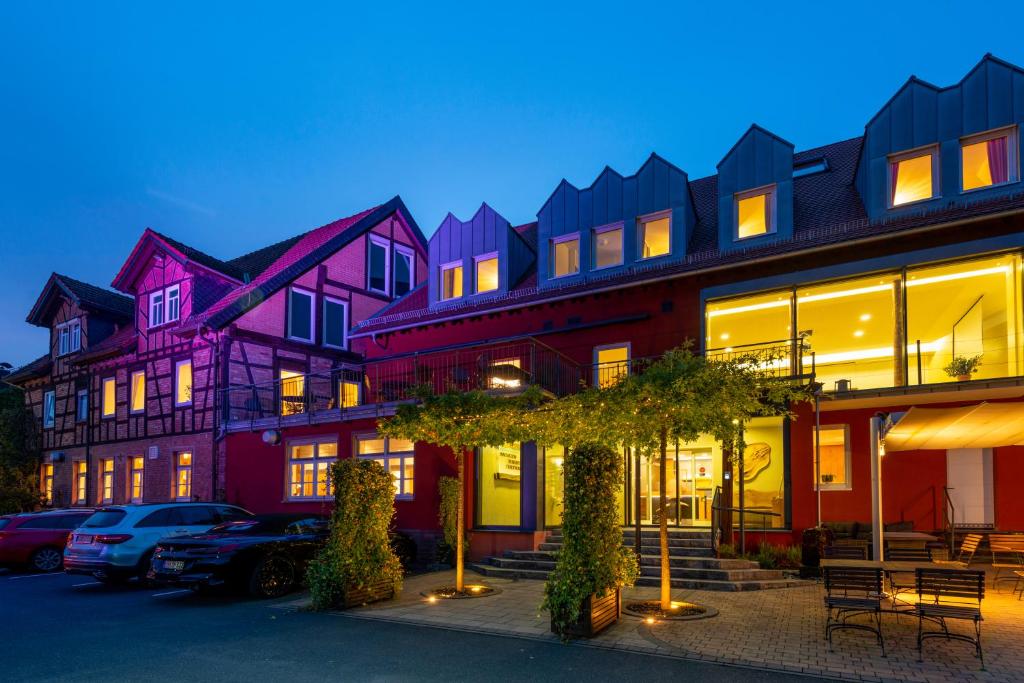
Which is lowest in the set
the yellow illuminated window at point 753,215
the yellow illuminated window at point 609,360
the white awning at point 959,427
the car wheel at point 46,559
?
the car wheel at point 46,559

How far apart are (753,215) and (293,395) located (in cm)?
1391

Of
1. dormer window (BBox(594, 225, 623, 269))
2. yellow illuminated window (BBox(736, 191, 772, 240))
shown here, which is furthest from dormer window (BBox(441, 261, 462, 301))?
yellow illuminated window (BBox(736, 191, 772, 240))

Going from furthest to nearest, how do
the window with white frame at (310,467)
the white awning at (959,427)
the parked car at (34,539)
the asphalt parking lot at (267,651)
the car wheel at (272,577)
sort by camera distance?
the window with white frame at (310,467) → the parked car at (34,539) → the car wheel at (272,577) → the white awning at (959,427) → the asphalt parking lot at (267,651)

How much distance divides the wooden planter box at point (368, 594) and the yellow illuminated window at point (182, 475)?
1367 centimetres

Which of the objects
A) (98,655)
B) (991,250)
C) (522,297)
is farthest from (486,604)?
(991,250)

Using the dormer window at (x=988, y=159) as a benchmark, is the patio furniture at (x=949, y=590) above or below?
below

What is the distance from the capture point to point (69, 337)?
2853 cm

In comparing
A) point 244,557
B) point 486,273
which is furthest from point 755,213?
point 244,557

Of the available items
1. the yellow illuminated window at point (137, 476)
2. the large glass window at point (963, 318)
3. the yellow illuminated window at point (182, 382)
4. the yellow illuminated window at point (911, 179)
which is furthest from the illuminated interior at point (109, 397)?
the yellow illuminated window at point (911, 179)

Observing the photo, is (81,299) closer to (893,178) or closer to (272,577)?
(272,577)

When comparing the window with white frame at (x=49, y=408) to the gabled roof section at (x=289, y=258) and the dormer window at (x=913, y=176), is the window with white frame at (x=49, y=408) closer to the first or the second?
the gabled roof section at (x=289, y=258)

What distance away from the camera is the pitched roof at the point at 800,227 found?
43.6 feet

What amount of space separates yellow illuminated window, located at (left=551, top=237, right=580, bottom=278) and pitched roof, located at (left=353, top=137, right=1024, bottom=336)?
2.35 feet

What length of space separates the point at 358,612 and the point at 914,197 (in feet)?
42.1
